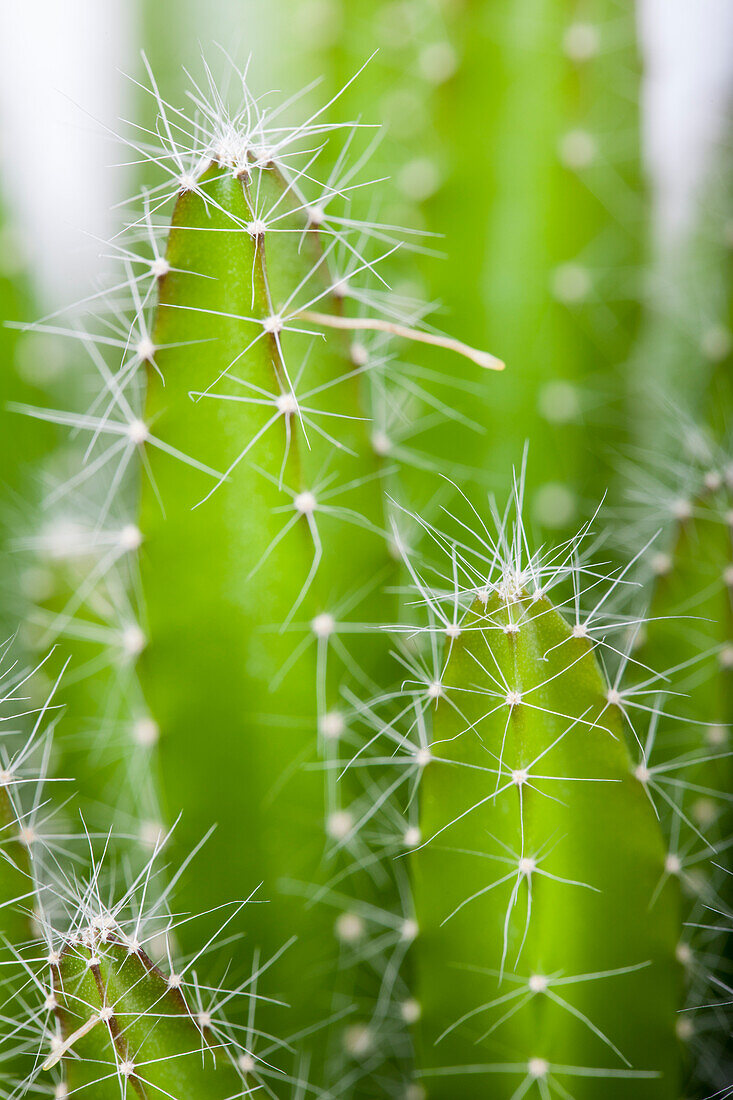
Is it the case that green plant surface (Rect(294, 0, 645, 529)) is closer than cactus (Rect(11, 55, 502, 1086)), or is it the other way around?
cactus (Rect(11, 55, 502, 1086))

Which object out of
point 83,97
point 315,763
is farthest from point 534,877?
point 83,97

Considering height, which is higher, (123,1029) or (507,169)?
(507,169)

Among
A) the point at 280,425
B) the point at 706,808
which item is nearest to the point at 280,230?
the point at 280,425

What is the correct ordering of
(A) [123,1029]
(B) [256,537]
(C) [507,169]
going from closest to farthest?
(A) [123,1029], (B) [256,537], (C) [507,169]

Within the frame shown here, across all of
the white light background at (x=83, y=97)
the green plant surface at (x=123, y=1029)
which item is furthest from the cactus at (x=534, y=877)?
the white light background at (x=83, y=97)

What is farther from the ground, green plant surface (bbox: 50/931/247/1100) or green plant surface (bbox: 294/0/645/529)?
green plant surface (bbox: 294/0/645/529)

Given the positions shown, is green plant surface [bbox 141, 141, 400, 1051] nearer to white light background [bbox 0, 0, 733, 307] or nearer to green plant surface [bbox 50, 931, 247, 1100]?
green plant surface [bbox 50, 931, 247, 1100]

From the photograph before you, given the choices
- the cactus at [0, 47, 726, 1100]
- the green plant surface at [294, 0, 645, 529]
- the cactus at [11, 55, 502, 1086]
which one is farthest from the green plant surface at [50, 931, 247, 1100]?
the green plant surface at [294, 0, 645, 529]

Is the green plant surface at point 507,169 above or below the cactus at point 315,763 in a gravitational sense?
above

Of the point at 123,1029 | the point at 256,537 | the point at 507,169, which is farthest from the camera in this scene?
the point at 507,169

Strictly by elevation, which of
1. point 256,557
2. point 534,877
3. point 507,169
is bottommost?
point 534,877

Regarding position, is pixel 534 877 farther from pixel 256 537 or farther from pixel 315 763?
pixel 256 537

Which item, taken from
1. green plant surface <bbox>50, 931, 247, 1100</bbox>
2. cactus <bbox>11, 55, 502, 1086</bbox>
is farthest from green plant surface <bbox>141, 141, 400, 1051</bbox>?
green plant surface <bbox>50, 931, 247, 1100</bbox>

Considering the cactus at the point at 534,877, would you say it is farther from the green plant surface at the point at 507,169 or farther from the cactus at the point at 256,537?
the green plant surface at the point at 507,169
